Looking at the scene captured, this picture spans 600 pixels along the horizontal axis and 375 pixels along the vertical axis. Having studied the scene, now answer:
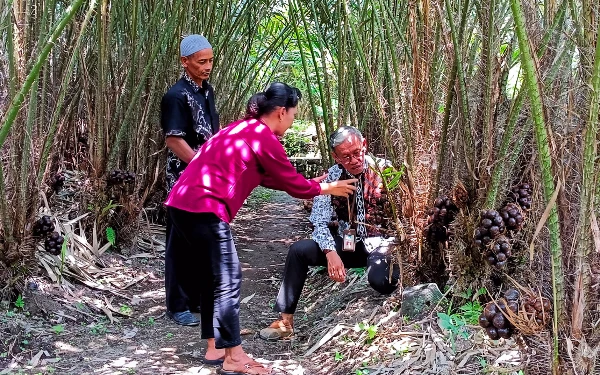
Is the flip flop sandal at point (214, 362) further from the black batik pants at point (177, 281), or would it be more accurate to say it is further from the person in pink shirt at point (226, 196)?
the black batik pants at point (177, 281)

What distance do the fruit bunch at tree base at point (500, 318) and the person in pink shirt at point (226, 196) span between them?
1.05m

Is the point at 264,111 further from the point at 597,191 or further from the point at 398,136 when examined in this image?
the point at 597,191

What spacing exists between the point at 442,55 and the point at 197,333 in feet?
5.46

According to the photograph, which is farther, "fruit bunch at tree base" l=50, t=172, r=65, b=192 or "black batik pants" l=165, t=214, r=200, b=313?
"fruit bunch at tree base" l=50, t=172, r=65, b=192

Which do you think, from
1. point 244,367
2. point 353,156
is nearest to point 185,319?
point 244,367

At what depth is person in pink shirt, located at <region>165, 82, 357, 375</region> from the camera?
7.97 feet

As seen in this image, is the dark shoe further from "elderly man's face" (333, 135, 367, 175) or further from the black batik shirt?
"elderly man's face" (333, 135, 367, 175)

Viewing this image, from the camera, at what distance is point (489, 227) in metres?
2.36

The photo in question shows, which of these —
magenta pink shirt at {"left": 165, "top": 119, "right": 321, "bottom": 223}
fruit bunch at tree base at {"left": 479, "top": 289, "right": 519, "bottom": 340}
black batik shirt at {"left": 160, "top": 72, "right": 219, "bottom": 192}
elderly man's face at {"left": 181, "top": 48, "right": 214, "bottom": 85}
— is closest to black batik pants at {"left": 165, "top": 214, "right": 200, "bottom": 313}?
black batik shirt at {"left": 160, "top": 72, "right": 219, "bottom": 192}

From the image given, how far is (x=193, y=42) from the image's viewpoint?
10.5 feet

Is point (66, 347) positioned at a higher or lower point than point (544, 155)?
lower

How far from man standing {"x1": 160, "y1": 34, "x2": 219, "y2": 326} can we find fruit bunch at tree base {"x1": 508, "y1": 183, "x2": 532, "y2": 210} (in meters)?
1.46

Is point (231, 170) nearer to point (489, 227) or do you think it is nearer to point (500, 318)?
point (489, 227)

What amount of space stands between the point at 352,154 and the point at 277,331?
87cm
